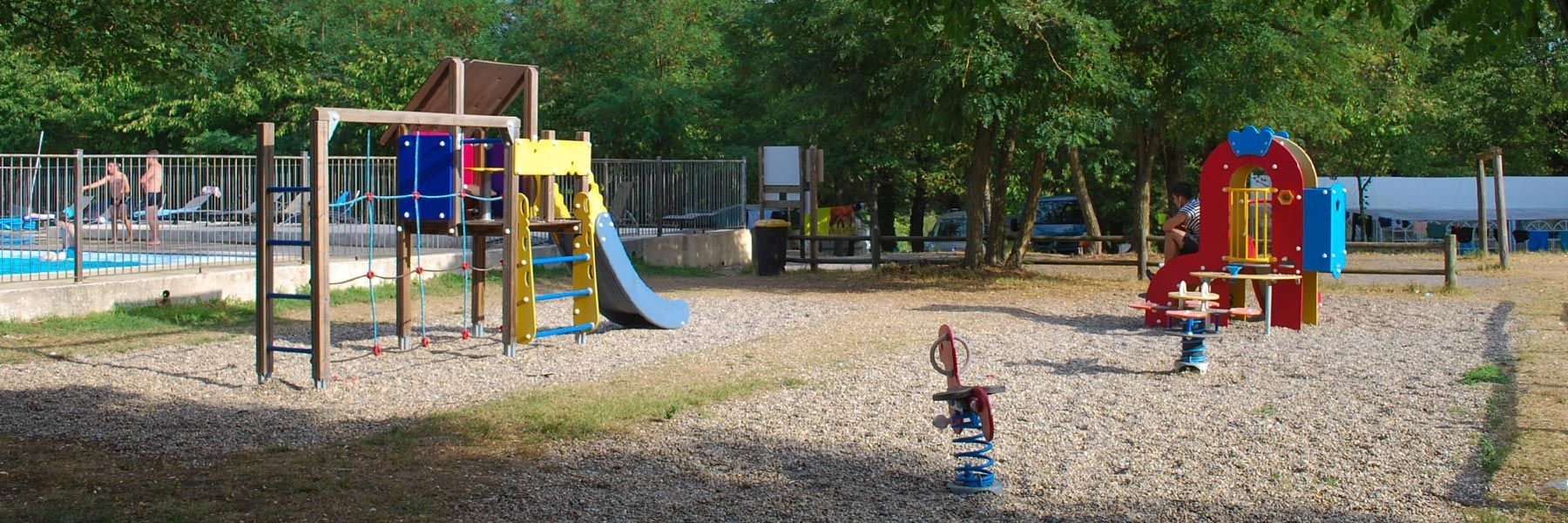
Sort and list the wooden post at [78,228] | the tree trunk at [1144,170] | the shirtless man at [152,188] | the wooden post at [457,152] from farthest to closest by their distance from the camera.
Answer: the tree trunk at [1144,170]
the shirtless man at [152,188]
the wooden post at [78,228]
the wooden post at [457,152]

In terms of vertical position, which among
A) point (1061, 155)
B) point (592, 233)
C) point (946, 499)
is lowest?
point (946, 499)

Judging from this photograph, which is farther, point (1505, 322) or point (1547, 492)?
point (1505, 322)

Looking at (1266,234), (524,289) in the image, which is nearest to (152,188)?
(524,289)

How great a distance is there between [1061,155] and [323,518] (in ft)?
84.4

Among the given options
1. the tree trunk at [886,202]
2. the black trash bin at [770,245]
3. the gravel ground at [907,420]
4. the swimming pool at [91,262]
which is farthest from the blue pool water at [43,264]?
the tree trunk at [886,202]

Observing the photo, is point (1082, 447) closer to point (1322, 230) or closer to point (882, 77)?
point (1322, 230)

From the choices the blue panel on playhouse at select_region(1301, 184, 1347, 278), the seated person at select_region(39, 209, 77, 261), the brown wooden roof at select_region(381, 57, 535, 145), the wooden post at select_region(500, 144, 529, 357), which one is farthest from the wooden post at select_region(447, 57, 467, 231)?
the blue panel on playhouse at select_region(1301, 184, 1347, 278)

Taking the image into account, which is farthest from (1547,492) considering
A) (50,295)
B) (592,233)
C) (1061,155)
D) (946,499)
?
(1061,155)

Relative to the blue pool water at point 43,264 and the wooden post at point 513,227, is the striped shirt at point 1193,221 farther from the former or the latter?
the blue pool water at point 43,264

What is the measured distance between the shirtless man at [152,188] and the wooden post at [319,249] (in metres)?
7.84

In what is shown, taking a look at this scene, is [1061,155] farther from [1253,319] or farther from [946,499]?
[946,499]

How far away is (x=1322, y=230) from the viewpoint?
12078 millimetres

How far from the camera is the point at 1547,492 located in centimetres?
585

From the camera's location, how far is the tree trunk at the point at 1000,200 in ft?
64.1
